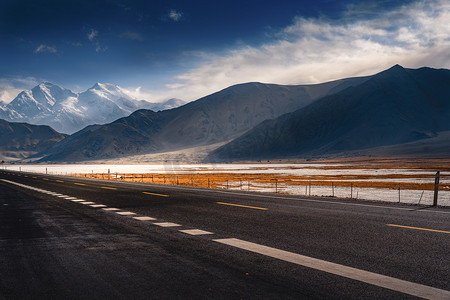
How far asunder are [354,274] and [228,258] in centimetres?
219

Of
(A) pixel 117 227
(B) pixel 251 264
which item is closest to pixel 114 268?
(B) pixel 251 264

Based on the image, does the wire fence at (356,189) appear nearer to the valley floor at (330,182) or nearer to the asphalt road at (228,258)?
the valley floor at (330,182)

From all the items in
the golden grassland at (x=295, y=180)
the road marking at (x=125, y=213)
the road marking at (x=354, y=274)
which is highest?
the road marking at (x=354, y=274)

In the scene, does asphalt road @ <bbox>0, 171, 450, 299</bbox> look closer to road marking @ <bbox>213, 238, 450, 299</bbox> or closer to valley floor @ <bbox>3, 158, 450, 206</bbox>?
road marking @ <bbox>213, 238, 450, 299</bbox>

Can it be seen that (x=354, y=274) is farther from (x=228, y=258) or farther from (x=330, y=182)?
(x=330, y=182)

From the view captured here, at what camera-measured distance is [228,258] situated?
6.85 meters

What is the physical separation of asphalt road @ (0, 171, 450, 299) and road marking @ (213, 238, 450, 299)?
0.01 metres

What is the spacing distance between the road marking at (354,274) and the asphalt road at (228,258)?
1cm

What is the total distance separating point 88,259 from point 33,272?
3.30ft

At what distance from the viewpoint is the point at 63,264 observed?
667 centimetres

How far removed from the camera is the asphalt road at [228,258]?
5211 millimetres

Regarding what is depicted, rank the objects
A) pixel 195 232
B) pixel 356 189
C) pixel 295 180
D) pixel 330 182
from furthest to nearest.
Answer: pixel 295 180 < pixel 330 182 < pixel 356 189 < pixel 195 232

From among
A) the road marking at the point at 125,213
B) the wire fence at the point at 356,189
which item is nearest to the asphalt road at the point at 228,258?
the road marking at the point at 125,213

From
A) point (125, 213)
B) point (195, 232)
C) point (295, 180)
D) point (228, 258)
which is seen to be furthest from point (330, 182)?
point (228, 258)
